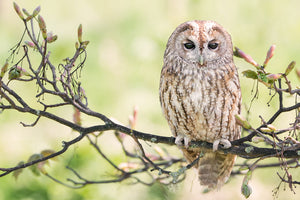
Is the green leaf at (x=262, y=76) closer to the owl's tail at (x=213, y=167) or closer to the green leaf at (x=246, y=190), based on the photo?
the green leaf at (x=246, y=190)

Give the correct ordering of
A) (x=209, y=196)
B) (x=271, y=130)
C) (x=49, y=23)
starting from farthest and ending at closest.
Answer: (x=49, y=23) → (x=209, y=196) → (x=271, y=130)

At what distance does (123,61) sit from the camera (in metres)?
4.14

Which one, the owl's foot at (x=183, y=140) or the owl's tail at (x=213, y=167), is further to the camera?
the owl's tail at (x=213, y=167)

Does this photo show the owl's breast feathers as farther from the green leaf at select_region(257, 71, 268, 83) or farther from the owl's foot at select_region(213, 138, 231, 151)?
the green leaf at select_region(257, 71, 268, 83)

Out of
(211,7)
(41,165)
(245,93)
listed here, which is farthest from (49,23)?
(41,165)

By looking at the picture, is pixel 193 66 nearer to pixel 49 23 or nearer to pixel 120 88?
pixel 120 88

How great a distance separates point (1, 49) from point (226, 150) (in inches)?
111

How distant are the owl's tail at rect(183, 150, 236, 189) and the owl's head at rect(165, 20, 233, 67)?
0.44 metres

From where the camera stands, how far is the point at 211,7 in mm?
4516

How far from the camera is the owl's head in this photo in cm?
215

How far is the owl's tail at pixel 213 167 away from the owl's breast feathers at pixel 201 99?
0.16 meters

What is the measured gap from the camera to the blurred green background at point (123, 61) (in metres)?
3.19

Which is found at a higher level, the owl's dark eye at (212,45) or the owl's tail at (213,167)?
the owl's dark eye at (212,45)

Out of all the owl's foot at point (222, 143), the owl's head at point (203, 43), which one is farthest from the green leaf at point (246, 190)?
the owl's head at point (203, 43)
